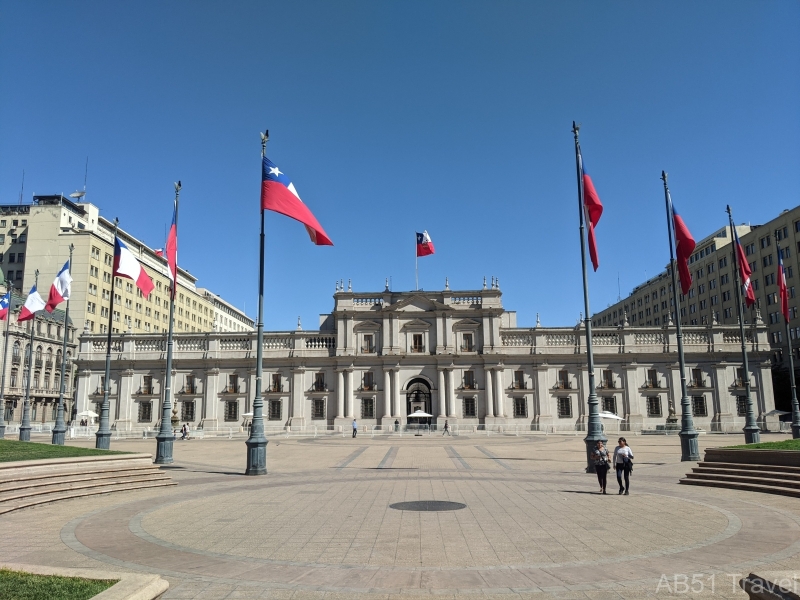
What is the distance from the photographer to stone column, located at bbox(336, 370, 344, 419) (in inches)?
2405

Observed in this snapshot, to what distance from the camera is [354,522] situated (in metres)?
12.6

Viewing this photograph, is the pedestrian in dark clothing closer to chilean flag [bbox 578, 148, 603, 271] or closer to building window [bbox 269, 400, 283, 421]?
chilean flag [bbox 578, 148, 603, 271]

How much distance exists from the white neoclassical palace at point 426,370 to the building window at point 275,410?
104 millimetres

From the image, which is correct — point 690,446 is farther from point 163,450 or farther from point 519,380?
point 519,380

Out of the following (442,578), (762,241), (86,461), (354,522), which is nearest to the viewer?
(442,578)

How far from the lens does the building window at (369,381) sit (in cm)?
6188

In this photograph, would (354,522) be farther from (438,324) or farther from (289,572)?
(438,324)

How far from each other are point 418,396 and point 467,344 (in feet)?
25.4

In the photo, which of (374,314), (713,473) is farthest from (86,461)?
(374,314)

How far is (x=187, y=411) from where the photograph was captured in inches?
2415

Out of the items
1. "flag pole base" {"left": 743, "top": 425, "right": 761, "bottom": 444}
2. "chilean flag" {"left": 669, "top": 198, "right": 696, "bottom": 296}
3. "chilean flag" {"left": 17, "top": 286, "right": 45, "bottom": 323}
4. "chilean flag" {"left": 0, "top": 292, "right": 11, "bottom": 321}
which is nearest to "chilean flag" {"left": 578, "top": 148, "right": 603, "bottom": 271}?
"chilean flag" {"left": 669, "top": 198, "right": 696, "bottom": 296}

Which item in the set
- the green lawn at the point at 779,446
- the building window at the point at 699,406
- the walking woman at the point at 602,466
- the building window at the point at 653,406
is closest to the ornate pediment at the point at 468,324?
the building window at the point at 653,406

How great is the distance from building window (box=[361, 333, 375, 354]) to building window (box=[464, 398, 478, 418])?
36.8ft

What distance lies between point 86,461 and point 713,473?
19.8m
